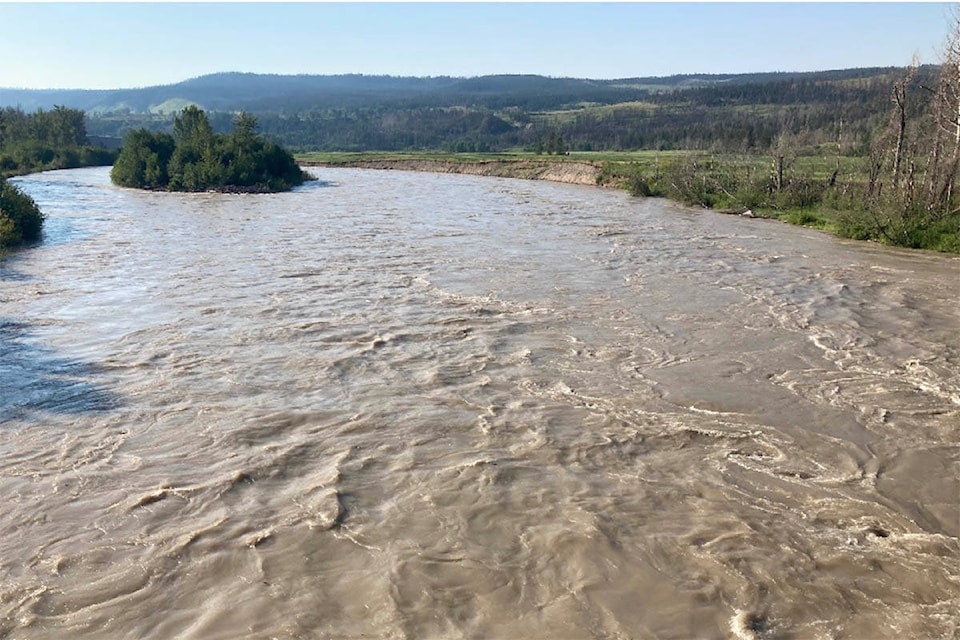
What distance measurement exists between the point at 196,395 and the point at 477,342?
185 inches

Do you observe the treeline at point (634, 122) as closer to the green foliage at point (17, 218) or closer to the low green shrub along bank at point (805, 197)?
the low green shrub along bank at point (805, 197)

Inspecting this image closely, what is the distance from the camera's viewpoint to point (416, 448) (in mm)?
8828

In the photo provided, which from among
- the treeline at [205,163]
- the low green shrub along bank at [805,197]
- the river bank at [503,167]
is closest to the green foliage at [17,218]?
the treeline at [205,163]

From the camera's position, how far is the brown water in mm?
6066

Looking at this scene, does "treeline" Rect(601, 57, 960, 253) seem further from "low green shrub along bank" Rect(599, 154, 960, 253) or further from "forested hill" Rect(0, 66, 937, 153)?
"forested hill" Rect(0, 66, 937, 153)

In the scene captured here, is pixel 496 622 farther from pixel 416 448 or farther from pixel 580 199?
pixel 580 199

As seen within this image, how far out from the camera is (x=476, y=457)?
8609 mm

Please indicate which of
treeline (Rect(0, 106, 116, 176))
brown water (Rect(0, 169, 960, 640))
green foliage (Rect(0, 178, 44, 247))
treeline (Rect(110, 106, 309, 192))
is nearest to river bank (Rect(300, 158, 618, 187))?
treeline (Rect(110, 106, 309, 192))

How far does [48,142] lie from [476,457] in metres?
77.3

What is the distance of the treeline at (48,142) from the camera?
61562 mm

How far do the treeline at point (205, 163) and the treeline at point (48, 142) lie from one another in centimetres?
1589

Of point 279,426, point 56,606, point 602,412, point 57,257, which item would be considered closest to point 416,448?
point 279,426

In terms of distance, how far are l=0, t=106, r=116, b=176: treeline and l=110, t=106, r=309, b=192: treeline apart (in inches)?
625

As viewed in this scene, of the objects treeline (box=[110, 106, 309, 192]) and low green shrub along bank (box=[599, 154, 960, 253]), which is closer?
low green shrub along bank (box=[599, 154, 960, 253])
